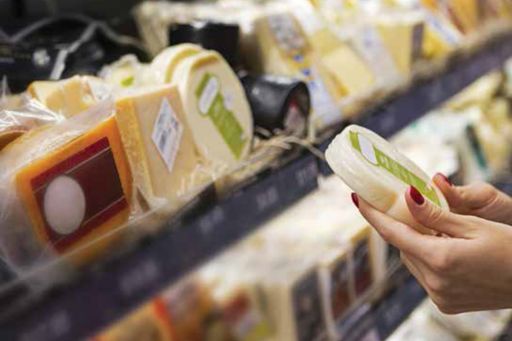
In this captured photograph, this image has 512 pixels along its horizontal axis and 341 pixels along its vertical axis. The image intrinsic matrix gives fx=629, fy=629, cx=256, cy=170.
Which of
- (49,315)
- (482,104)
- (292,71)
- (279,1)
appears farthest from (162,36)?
(482,104)

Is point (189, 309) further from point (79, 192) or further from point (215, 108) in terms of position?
point (79, 192)

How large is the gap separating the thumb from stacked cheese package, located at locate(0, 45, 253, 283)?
0.30 meters

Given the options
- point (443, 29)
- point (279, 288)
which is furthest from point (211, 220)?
point (443, 29)

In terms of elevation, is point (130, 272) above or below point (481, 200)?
above

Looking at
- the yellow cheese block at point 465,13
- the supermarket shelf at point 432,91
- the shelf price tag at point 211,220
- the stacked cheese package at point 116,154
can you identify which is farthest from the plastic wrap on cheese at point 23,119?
the yellow cheese block at point 465,13

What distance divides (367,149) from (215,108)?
0.29 m

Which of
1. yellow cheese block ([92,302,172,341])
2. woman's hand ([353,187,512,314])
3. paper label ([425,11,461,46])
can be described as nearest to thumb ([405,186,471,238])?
woman's hand ([353,187,512,314])

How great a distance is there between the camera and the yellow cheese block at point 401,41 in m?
1.59

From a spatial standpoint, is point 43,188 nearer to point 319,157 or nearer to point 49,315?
point 49,315

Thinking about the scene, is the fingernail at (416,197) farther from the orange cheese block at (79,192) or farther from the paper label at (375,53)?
the paper label at (375,53)

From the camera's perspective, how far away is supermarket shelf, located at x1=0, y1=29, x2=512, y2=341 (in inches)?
26.1

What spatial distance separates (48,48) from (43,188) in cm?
48

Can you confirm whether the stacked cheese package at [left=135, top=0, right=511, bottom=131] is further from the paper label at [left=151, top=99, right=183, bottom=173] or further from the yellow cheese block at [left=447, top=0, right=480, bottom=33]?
the paper label at [left=151, top=99, right=183, bottom=173]

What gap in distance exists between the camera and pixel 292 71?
1296 mm
